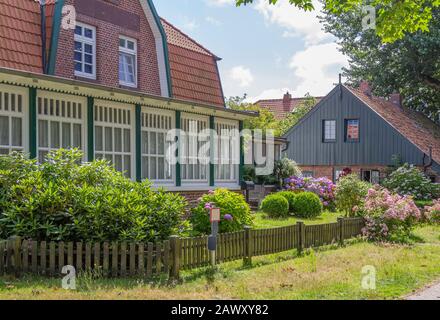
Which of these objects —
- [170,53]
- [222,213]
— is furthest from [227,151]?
[222,213]

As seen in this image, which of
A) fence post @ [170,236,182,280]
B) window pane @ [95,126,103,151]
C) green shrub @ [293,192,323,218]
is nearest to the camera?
fence post @ [170,236,182,280]

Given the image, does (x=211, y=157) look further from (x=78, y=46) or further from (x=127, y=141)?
(x=78, y=46)

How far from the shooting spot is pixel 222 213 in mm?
14859

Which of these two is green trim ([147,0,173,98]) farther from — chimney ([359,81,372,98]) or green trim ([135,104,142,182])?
chimney ([359,81,372,98])

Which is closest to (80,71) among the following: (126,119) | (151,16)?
(126,119)

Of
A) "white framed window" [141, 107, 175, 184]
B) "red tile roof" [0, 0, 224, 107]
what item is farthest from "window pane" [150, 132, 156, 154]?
"red tile roof" [0, 0, 224, 107]

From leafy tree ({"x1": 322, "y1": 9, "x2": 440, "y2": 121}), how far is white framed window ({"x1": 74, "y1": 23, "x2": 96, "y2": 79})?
19.7m

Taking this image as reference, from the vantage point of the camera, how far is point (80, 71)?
717 inches

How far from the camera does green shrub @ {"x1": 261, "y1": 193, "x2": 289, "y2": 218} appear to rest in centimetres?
2144

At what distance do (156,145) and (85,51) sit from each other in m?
3.85

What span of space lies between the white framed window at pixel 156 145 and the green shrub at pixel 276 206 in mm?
4850

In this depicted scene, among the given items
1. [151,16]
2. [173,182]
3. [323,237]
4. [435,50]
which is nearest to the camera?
[323,237]
